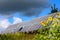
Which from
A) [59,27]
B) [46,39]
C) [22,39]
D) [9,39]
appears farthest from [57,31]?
[22,39]

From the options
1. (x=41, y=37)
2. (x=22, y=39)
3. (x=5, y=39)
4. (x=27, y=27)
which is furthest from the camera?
(x=27, y=27)

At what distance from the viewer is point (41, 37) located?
7648mm

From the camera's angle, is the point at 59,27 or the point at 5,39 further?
the point at 5,39

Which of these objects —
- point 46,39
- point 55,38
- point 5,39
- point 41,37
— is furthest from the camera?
point 5,39

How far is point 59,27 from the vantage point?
671 cm

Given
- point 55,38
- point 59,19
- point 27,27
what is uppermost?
point 27,27

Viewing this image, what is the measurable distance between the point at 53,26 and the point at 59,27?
0.17 meters

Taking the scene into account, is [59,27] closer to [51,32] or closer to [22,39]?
→ [51,32]

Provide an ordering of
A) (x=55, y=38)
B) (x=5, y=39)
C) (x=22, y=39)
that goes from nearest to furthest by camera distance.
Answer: (x=55, y=38) → (x=5, y=39) → (x=22, y=39)

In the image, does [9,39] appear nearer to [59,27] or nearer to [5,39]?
[5,39]

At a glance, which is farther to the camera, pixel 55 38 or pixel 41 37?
pixel 41 37

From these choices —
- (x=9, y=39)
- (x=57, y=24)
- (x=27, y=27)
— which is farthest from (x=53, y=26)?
(x=27, y=27)

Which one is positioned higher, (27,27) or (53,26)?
(27,27)

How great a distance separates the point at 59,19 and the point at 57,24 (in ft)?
0.70
